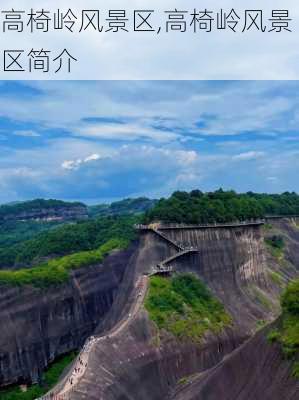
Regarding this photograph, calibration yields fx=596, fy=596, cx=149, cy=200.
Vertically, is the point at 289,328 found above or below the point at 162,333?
above

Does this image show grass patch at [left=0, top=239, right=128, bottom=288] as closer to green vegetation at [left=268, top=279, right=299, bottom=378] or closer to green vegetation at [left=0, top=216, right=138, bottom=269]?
green vegetation at [left=0, top=216, right=138, bottom=269]

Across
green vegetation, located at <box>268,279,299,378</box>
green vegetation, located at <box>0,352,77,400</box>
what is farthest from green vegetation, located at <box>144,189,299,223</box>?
green vegetation, located at <box>268,279,299,378</box>

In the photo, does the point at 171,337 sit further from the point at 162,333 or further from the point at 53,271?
the point at 53,271

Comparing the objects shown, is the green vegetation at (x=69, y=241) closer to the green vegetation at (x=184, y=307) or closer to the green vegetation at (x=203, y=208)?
the green vegetation at (x=203, y=208)

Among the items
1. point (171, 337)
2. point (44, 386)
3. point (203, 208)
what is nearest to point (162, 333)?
point (171, 337)

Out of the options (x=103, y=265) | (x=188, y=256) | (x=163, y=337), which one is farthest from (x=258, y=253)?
(x=163, y=337)

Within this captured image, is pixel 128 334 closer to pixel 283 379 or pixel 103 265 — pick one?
pixel 283 379

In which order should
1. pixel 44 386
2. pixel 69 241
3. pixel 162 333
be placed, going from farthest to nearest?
pixel 69 241 → pixel 44 386 → pixel 162 333
